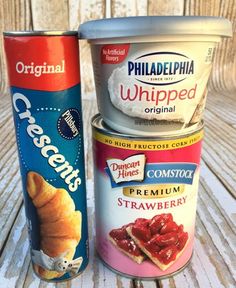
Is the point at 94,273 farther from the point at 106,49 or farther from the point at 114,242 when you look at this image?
the point at 106,49

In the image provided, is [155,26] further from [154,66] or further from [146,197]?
[146,197]

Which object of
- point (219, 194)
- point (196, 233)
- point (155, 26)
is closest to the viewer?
point (155, 26)

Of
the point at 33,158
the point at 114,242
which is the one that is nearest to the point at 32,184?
the point at 33,158

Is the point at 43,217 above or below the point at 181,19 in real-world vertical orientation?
below

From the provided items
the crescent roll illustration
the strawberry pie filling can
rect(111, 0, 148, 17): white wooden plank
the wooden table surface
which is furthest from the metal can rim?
rect(111, 0, 148, 17): white wooden plank

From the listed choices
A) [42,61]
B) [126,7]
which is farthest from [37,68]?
[126,7]

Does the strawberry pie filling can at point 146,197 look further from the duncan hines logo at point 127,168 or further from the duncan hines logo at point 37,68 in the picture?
the duncan hines logo at point 37,68

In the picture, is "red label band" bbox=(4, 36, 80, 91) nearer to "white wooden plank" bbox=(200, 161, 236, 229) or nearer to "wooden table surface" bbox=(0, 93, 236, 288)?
"wooden table surface" bbox=(0, 93, 236, 288)
